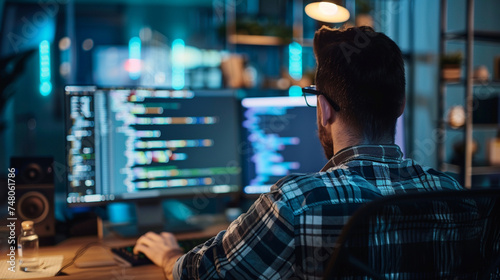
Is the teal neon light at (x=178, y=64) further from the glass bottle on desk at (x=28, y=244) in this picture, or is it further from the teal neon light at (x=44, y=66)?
the glass bottle on desk at (x=28, y=244)

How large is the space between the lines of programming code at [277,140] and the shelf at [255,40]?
7.94ft

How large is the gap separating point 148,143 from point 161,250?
0.43m

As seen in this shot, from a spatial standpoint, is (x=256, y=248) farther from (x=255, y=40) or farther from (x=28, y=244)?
(x=255, y=40)

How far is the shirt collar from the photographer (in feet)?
3.14

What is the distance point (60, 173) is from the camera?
153 cm

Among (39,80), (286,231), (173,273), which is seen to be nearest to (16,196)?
(173,273)

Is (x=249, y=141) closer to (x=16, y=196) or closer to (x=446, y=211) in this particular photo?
(x=16, y=196)

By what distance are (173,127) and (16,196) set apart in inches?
20.5

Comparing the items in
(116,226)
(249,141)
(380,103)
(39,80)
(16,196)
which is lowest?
(116,226)

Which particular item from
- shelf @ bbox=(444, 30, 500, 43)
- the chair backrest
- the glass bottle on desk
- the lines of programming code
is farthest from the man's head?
shelf @ bbox=(444, 30, 500, 43)

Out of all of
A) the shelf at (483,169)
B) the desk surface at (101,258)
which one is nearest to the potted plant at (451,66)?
the shelf at (483,169)

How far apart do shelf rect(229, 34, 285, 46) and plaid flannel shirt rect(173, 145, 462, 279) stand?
3214 millimetres

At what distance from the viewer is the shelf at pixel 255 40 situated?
404 cm

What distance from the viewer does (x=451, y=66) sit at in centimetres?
366
